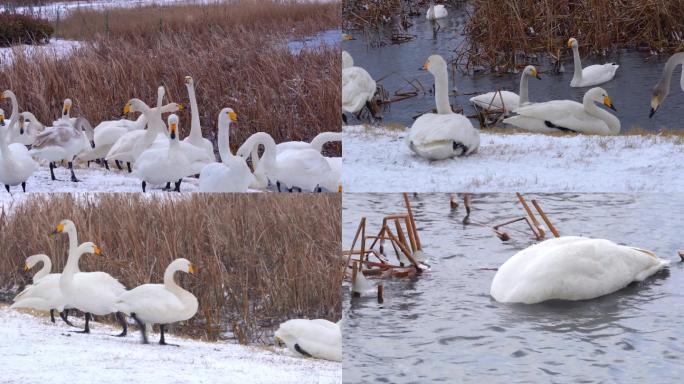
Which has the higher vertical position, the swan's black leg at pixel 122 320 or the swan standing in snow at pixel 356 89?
the swan standing in snow at pixel 356 89

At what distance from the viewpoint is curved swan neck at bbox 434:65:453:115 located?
6.98 metres

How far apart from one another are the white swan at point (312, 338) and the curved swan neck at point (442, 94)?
1979 millimetres

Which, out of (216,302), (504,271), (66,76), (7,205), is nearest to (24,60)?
(66,76)

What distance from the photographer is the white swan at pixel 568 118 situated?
23.5ft

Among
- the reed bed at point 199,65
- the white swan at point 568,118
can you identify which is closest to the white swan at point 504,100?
the white swan at point 568,118

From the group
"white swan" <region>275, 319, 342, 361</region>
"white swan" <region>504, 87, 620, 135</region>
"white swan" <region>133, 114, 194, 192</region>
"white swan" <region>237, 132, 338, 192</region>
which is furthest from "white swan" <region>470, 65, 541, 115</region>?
"white swan" <region>275, 319, 342, 361</region>

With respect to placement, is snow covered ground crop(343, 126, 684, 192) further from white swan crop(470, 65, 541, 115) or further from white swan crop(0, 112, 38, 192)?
white swan crop(0, 112, 38, 192)

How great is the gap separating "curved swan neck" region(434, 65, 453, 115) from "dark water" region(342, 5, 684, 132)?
0.49 m

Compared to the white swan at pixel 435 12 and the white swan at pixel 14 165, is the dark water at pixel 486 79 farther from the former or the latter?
the white swan at pixel 14 165

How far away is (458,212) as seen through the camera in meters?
6.21

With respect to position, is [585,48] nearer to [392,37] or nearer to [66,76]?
[392,37]

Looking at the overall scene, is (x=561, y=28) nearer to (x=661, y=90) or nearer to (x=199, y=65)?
(x=661, y=90)

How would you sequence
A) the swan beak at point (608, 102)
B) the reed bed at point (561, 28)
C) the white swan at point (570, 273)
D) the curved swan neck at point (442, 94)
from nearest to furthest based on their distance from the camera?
1. the white swan at point (570, 273)
2. the curved swan neck at point (442, 94)
3. the swan beak at point (608, 102)
4. the reed bed at point (561, 28)

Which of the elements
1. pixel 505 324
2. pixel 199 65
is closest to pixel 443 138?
pixel 505 324
